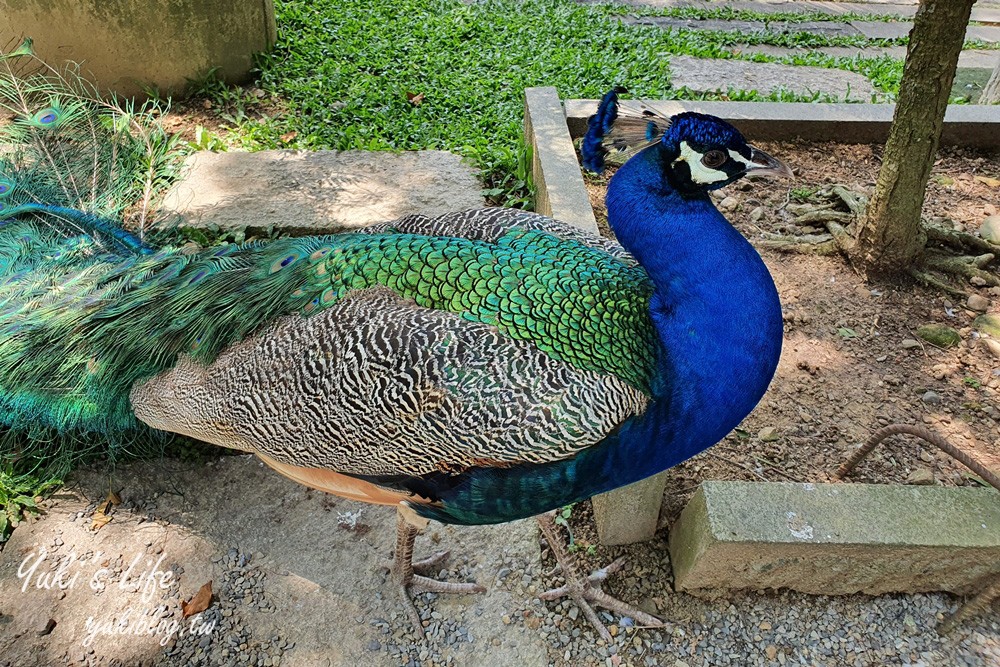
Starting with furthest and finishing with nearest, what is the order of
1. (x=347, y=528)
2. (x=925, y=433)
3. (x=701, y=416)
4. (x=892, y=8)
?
(x=892, y=8), (x=347, y=528), (x=925, y=433), (x=701, y=416)

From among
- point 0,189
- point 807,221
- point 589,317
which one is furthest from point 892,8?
point 0,189

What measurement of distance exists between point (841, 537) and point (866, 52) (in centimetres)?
570

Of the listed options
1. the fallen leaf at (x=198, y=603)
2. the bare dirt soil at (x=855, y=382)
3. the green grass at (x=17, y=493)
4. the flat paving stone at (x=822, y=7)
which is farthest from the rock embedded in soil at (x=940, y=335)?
the flat paving stone at (x=822, y=7)

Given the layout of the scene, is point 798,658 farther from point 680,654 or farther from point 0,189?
point 0,189

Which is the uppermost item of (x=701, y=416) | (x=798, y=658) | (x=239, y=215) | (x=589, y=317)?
(x=589, y=317)

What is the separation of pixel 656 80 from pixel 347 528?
3847 mm

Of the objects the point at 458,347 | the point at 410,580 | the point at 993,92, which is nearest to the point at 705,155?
the point at 458,347

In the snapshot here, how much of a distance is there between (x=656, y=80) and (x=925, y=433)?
3586 millimetres

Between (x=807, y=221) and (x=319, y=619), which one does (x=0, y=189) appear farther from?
(x=807, y=221)

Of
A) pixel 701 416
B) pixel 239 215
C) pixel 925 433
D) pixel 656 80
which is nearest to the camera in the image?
pixel 701 416

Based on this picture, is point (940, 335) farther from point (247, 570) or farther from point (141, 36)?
point (141, 36)

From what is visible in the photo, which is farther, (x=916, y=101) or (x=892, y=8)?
(x=892, y=8)

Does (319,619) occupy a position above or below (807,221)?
below

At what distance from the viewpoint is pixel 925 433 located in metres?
2.08
